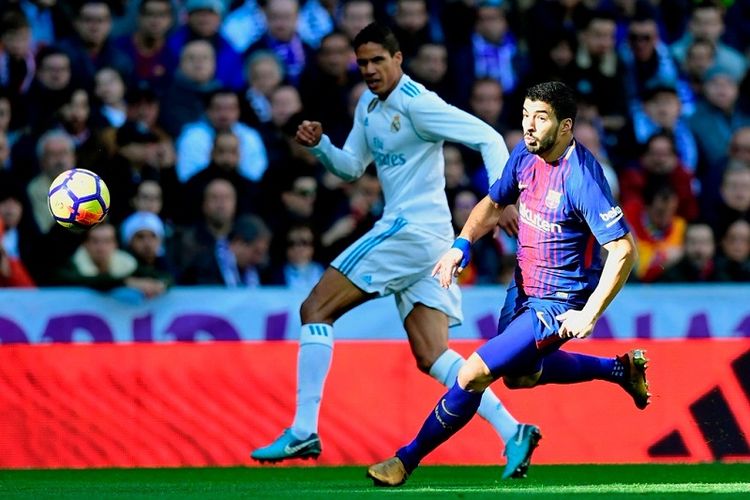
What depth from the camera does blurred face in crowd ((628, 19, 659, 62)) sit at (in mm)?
13766

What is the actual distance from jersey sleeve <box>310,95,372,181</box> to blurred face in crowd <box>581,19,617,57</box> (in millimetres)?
5068

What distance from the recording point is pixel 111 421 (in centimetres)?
953

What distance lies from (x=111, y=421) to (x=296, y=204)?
277cm

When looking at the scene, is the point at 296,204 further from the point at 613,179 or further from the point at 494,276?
the point at 613,179

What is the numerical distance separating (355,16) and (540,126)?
19.5ft

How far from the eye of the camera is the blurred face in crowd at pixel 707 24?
45.9ft

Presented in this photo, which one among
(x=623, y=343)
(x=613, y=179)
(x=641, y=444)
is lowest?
(x=641, y=444)

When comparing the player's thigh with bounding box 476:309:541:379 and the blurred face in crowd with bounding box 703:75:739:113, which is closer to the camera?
the player's thigh with bounding box 476:309:541:379

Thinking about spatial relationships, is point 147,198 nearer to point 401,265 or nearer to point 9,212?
point 9,212

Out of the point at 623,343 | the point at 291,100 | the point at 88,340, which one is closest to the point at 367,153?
the point at 623,343

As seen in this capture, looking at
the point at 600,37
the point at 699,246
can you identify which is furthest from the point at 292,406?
the point at 600,37

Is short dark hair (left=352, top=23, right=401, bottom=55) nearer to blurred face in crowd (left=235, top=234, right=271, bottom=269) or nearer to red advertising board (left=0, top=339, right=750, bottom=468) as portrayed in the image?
red advertising board (left=0, top=339, right=750, bottom=468)

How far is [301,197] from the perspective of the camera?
11711 millimetres

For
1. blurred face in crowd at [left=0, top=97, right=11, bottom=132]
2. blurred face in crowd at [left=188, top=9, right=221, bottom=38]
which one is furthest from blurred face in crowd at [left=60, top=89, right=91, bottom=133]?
blurred face in crowd at [left=188, top=9, right=221, bottom=38]
